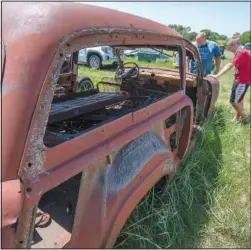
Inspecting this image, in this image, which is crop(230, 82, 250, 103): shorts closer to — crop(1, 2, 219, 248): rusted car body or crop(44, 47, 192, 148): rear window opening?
crop(44, 47, 192, 148): rear window opening

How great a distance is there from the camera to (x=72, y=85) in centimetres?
382

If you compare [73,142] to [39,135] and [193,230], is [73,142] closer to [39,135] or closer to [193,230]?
[39,135]

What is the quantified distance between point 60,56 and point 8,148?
47 cm

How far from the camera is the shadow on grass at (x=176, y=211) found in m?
2.64

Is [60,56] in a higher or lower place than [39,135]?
higher

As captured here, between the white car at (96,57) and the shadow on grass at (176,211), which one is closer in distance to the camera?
the shadow on grass at (176,211)

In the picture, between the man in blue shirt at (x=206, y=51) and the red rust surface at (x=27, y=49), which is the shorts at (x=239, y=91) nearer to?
the man in blue shirt at (x=206, y=51)

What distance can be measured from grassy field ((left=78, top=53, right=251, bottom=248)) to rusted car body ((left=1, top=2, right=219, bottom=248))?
47cm

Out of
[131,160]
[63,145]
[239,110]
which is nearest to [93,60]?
[239,110]

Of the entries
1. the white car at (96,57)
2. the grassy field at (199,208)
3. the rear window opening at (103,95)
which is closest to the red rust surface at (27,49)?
the rear window opening at (103,95)

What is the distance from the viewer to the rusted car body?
51.6 inches

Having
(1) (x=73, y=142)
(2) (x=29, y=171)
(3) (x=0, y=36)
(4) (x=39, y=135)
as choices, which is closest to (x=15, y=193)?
(2) (x=29, y=171)

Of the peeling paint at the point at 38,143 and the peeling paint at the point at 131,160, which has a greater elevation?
the peeling paint at the point at 38,143

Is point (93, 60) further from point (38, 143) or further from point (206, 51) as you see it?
point (38, 143)
